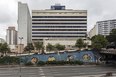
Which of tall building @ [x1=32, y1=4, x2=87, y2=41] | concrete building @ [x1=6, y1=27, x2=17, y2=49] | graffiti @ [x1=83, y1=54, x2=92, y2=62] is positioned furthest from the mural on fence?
concrete building @ [x1=6, y1=27, x2=17, y2=49]

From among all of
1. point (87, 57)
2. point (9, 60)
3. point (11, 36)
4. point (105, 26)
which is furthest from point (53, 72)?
point (105, 26)

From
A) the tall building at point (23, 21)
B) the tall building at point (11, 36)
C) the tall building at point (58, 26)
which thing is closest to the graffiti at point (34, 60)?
the tall building at point (58, 26)

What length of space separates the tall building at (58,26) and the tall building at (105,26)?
71451 millimetres

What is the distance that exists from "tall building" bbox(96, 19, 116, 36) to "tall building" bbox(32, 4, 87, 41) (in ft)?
234

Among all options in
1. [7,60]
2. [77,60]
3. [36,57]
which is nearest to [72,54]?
[77,60]

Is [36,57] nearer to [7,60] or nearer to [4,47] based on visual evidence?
[7,60]

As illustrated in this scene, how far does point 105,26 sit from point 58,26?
285 feet

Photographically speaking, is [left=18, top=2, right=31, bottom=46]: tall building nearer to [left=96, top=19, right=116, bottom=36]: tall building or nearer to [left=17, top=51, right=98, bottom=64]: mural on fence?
[left=17, top=51, right=98, bottom=64]: mural on fence

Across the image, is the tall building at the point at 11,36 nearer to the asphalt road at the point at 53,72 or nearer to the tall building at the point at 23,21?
the tall building at the point at 23,21

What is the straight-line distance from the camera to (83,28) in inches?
3184

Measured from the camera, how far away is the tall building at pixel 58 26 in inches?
3189

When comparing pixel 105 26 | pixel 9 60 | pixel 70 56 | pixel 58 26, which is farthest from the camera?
pixel 105 26

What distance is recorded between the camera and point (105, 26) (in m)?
141

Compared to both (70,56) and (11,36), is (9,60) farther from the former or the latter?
(11,36)
